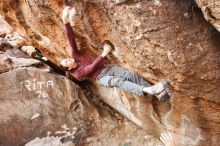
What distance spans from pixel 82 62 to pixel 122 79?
0.76 metres

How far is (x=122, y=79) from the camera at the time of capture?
607 cm

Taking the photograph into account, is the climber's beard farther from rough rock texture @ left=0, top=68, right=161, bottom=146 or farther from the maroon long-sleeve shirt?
rough rock texture @ left=0, top=68, right=161, bottom=146

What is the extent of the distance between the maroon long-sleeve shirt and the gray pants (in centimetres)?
13

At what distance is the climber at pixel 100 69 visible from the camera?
5984mm

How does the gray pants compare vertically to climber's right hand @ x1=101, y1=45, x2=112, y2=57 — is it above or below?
below

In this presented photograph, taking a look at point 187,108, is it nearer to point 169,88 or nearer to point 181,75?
point 169,88

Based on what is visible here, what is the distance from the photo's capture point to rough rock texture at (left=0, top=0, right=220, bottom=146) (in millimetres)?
4934

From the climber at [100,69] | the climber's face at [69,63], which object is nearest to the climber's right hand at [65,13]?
the climber at [100,69]

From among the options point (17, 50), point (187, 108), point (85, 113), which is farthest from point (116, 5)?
point (17, 50)

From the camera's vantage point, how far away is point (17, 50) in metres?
10.6

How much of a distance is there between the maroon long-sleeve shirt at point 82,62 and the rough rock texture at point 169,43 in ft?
0.78

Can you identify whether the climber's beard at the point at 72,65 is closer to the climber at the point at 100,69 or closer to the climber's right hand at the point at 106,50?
the climber at the point at 100,69

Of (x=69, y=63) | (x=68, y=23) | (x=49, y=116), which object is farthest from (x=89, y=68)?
(x=49, y=116)

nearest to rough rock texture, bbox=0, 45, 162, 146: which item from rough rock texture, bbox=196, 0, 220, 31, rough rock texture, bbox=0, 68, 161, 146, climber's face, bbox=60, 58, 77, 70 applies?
rough rock texture, bbox=0, 68, 161, 146
